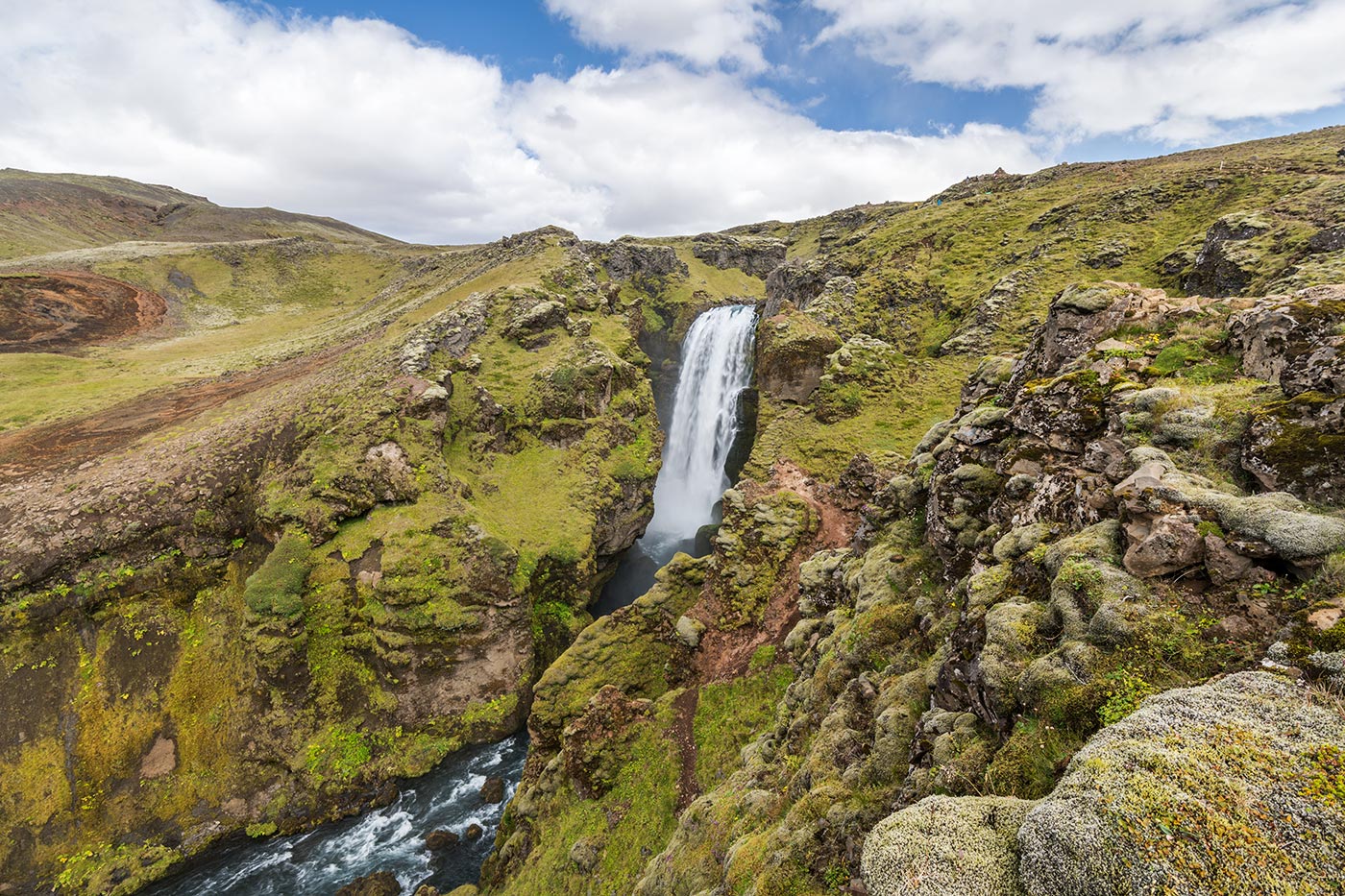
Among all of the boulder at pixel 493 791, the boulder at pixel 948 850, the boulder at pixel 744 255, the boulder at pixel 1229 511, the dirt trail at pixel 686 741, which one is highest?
the boulder at pixel 744 255

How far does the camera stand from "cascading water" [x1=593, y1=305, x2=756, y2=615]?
45.9m

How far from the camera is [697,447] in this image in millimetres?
49406

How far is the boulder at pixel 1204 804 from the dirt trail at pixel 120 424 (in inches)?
1830

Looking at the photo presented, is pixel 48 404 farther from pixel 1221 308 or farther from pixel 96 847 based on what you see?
pixel 1221 308

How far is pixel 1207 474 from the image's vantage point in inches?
312

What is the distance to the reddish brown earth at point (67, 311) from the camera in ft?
162

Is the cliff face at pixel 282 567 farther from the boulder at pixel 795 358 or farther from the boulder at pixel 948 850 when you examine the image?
the boulder at pixel 948 850

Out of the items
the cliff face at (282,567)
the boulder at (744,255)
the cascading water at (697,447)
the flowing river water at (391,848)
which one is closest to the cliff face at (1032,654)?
the flowing river water at (391,848)

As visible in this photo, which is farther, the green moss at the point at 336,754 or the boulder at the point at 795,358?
the boulder at the point at 795,358

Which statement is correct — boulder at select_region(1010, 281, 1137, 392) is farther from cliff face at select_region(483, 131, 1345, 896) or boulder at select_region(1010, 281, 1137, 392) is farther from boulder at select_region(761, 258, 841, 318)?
boulder at select_region(761, 258, 841, 318)

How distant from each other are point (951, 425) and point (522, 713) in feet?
91.4

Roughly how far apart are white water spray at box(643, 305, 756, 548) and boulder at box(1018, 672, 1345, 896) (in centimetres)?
4111

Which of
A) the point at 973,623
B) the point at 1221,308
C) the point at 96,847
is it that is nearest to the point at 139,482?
the point at 96,847

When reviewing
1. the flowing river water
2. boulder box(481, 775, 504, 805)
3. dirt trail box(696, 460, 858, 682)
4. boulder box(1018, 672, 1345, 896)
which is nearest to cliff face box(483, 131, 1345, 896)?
boulder box(1018, 672, 1345, 896)
